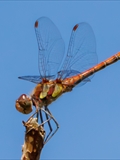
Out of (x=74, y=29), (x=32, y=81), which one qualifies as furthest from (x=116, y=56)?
(x=32, y=81)

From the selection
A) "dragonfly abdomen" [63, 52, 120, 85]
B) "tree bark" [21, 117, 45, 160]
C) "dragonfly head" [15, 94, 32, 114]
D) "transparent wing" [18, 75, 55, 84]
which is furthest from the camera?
"dragonfly abdomen" [63, 52, 120, 85]

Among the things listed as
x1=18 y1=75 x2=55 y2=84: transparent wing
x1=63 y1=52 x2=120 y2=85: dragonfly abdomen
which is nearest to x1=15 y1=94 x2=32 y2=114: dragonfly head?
x1=18 y1=75 x2=55 y2=84: transparent wing

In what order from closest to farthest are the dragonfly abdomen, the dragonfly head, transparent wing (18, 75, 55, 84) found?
the dragonfly head → transparent wing (18, 75, 55, 84) → the dragonfly abdomen

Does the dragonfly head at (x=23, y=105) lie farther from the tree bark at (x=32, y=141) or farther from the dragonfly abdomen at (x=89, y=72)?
the tree bark at (x=32, y=141)

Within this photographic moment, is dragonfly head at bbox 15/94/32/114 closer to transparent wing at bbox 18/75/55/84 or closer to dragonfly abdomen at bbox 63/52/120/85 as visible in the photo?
transparent wing at bbox 18/75/55/84

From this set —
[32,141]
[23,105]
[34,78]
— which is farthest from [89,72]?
[32,141]

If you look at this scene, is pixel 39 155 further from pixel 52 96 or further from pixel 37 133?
pixel 52 96
